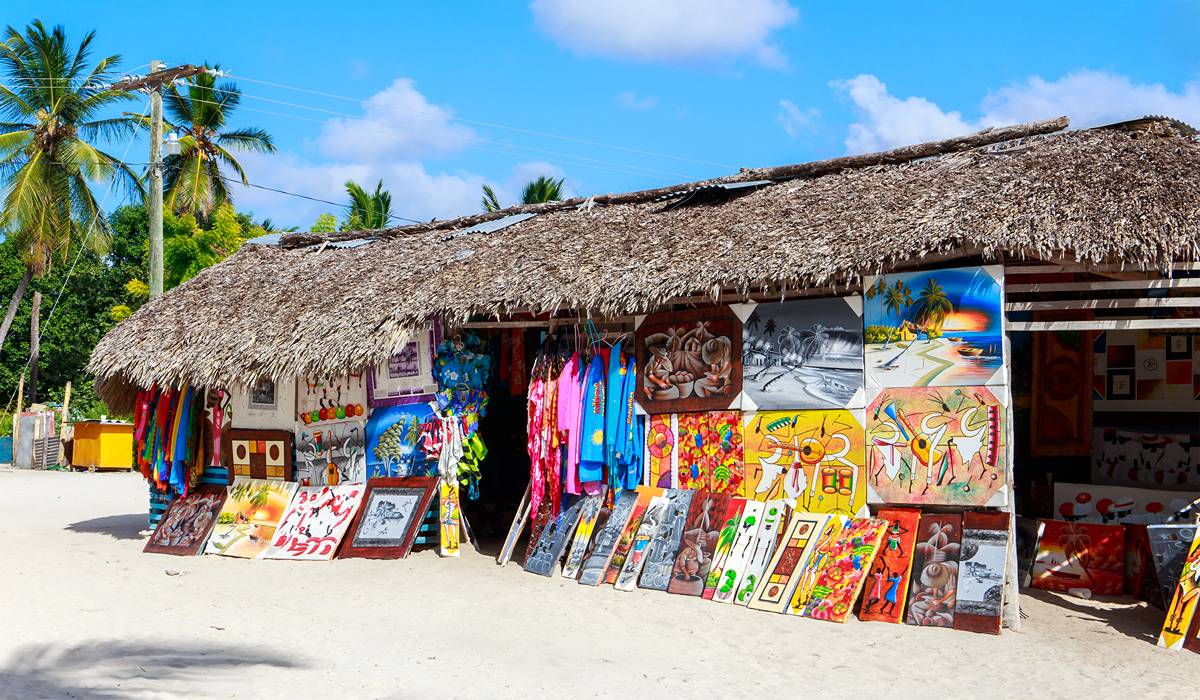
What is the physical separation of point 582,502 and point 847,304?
2867 mm

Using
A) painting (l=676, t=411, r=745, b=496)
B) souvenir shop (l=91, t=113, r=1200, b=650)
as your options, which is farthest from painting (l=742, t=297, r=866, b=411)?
painting (l=676, t=411, r=745, b=496)

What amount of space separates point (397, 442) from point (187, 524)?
8.43 feet

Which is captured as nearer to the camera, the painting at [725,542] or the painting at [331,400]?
the painting at [725,542]

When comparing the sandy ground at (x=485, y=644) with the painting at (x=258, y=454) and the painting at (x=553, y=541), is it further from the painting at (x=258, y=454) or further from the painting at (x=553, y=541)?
the painting at (x=258, y=454)

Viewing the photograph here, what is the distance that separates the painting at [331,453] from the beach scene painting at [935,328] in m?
5.03

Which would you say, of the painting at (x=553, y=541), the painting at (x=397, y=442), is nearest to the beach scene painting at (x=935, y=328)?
the painting at (x=553, y=541)

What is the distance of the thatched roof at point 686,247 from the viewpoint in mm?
7477

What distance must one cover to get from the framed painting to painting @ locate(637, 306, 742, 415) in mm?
2389

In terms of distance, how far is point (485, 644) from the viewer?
684cm

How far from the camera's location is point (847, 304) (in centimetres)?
811

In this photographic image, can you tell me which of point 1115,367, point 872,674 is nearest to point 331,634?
point 872,674

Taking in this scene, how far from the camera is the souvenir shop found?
24.6ft

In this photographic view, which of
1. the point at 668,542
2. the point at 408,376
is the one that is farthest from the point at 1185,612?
the point at 408,376

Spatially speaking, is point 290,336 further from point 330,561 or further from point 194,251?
point 194,251
